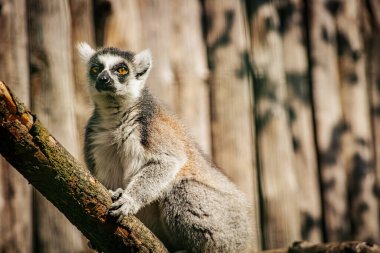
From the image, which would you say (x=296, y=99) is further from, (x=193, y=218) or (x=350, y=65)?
(x=193, y=218)

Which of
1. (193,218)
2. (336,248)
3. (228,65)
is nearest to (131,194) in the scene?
(193,218)

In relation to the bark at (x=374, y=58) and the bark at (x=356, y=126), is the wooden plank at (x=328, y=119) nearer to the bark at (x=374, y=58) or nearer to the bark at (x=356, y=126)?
the bark at (x=356, y=126)

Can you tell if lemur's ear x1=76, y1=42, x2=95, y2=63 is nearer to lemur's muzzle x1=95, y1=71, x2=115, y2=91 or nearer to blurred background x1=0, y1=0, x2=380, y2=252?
blurred background x1=0, y1=0, x2=380, y2=252

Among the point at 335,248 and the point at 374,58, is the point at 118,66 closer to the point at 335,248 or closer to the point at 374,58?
the point at 335,248

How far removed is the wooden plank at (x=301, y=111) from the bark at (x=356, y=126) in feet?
2.24

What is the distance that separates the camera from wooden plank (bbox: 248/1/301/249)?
7.51m

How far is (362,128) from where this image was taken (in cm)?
833

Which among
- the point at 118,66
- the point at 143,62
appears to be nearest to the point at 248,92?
the point at 143,62

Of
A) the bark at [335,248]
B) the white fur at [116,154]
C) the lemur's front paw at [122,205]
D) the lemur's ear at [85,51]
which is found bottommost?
the bark at [335,248]

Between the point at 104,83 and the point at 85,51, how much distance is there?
1.90 ft

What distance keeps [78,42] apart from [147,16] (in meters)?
1.07

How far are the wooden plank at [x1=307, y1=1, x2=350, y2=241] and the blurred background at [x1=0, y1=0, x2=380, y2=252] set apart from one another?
17mm

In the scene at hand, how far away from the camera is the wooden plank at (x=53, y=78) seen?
6668mm

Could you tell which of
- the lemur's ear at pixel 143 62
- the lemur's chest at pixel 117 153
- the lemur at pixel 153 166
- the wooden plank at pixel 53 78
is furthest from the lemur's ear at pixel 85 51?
the lemur's chest at pixel 117 153
